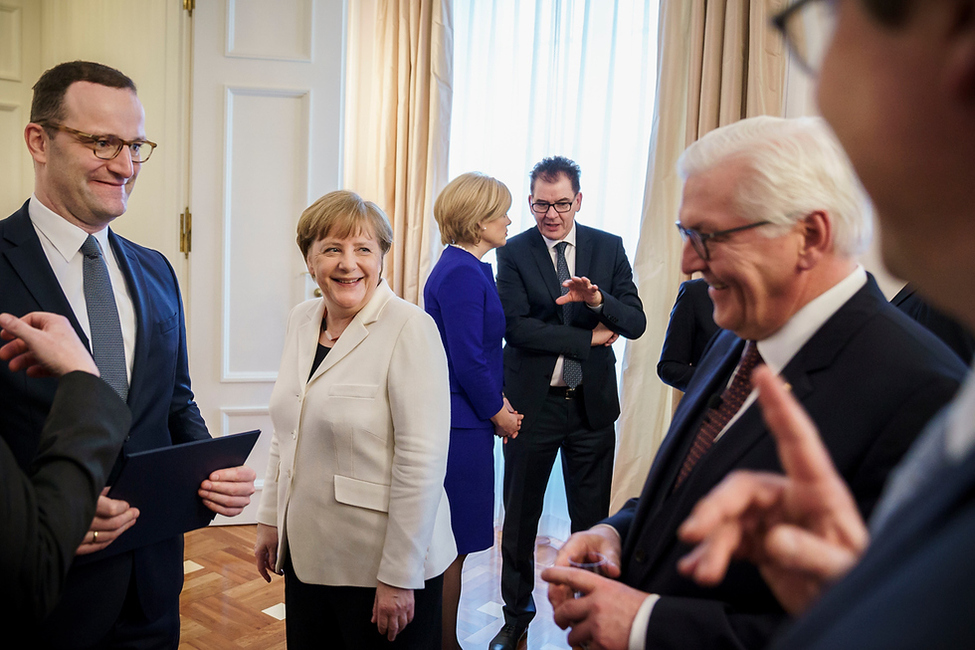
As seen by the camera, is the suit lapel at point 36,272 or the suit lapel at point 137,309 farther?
the suit lapel at point 137,309

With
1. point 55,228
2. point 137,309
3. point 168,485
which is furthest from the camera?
point 137,309

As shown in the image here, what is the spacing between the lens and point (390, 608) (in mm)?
1701

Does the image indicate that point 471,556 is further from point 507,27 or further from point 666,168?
point 507,27

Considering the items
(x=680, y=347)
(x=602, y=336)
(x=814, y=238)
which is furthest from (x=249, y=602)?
(x=814, y=238)

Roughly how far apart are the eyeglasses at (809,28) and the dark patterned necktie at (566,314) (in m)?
2.39

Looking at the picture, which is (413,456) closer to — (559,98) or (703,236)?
(703,236)

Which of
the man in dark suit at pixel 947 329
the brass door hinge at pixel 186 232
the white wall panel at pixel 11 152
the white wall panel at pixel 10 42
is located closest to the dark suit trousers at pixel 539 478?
the man in dark suit at pixel 947 329

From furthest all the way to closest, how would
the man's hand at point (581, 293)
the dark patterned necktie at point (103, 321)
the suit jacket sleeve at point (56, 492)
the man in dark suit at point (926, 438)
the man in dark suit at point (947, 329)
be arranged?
the man's hand at point (581, 293) < the man in dark suit at point (947, 329) < the dark patterned necktie at point (103, 321) < the suit jacket sleeve at point (56, 492) < the man in dark suit at point (926, 438)

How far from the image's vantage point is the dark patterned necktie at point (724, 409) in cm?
120

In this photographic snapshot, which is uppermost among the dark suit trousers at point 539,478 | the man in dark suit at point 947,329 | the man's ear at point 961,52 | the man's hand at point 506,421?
the man's ear at point 961,52

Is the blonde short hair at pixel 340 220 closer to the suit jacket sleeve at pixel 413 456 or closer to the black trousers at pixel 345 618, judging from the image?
the suit jacket sleeve at pixel 413 456

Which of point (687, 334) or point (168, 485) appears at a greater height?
point (687, 334)

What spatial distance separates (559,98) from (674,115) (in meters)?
0.84

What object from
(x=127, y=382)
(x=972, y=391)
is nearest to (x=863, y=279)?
(x=972, y=391)
